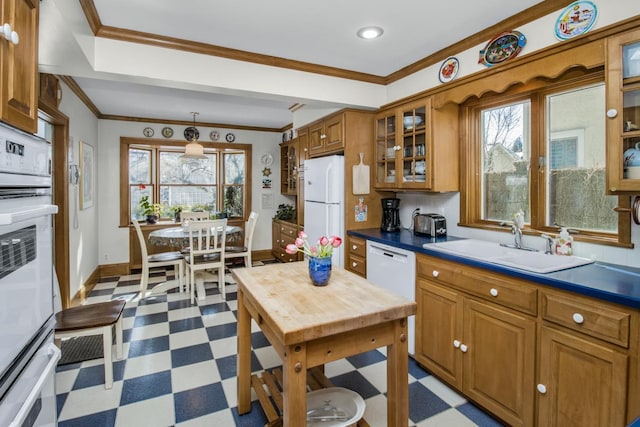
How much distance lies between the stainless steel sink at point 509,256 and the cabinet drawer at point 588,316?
167 mm

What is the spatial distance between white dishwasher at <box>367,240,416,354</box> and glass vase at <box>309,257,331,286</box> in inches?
39.0

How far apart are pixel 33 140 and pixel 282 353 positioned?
123 cm

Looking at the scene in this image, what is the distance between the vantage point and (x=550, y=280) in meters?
1.54

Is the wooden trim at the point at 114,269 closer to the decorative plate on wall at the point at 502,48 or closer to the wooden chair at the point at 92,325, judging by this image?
the wooden chair at the point at 92,325

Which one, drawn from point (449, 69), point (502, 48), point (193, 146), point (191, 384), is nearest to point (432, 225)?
point (449, 69)

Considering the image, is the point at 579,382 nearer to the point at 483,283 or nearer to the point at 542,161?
the point at 483,283

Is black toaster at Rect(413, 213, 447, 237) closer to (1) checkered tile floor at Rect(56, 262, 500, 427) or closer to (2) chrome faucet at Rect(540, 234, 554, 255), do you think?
(2) chrome faucet at Rect(540, 234, 554, 255)

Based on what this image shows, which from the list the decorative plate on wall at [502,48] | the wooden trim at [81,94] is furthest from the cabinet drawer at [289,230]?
the decorative plate on wall at [502,48]

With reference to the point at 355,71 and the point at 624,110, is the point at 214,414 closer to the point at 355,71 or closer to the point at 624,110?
the point at 624,110

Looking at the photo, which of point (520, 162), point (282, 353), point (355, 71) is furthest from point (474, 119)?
point (282, 353)

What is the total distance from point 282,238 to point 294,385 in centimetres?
435

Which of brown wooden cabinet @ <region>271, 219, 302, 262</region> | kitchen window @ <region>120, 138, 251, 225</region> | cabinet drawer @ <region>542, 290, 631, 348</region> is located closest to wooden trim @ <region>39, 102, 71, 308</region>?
kitchen window @ <region>120, 138, 251, 225</region>

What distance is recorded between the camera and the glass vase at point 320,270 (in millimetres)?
1674

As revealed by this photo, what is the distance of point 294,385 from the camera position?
4.03 feet
